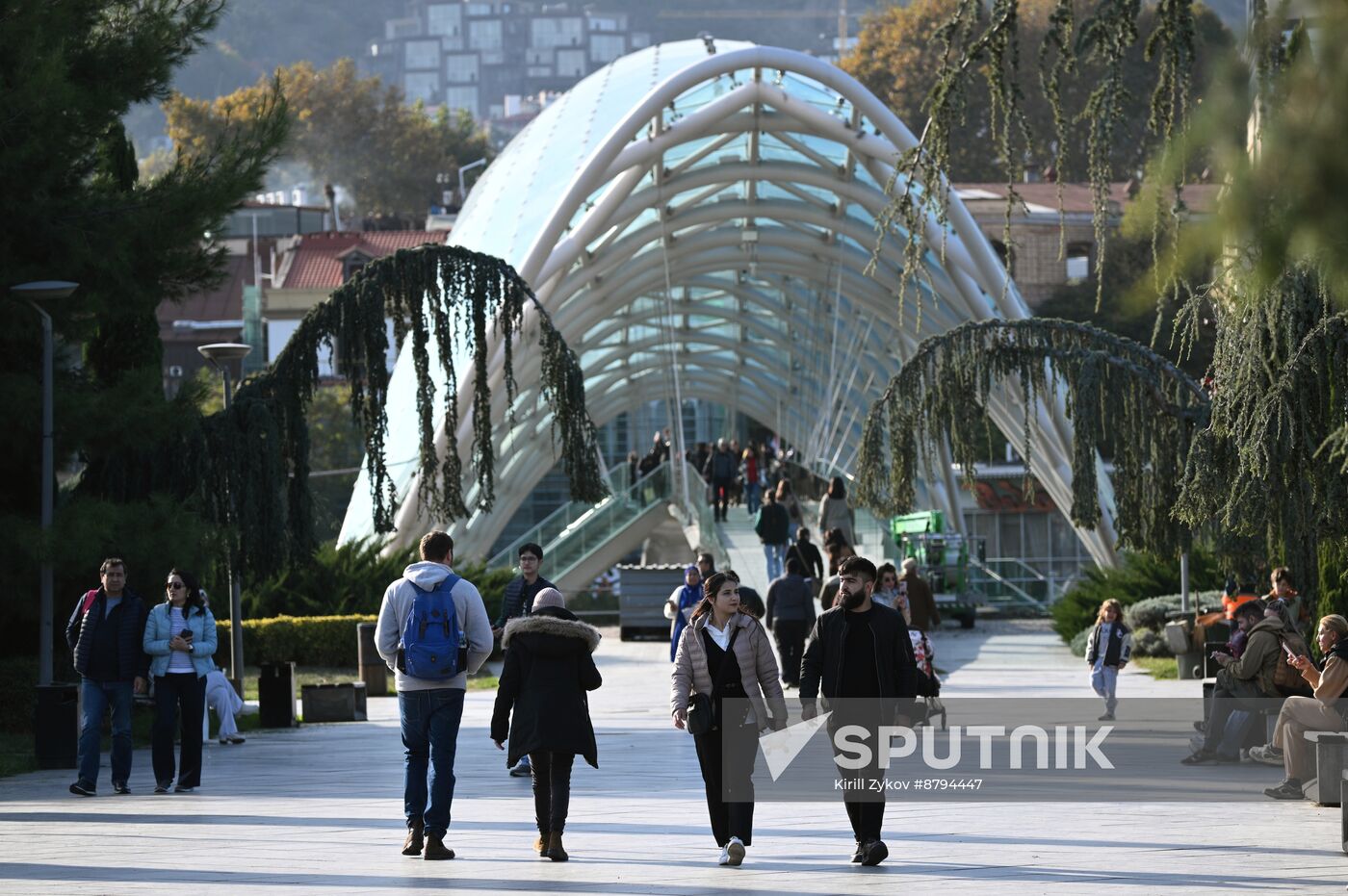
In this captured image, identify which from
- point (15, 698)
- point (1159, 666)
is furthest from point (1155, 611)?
point (15, 698)

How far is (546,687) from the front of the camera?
9.73 meters

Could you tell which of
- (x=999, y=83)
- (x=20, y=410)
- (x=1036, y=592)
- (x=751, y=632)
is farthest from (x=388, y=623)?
(x=1036, y=592)

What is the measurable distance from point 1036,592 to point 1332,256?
130ft

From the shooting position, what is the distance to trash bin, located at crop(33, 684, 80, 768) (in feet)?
48.8

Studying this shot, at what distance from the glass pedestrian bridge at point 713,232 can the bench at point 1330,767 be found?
1823cm

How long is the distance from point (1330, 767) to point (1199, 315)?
297 cm

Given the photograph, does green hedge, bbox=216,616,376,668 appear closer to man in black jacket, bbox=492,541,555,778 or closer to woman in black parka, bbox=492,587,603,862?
man in black jacket, bbox=492,541,555,778

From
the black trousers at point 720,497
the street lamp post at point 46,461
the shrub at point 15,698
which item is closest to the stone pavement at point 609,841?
the street lamp post at point 46,461

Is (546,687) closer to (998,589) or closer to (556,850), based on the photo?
(556,850)

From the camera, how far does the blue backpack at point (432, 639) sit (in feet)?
31.6

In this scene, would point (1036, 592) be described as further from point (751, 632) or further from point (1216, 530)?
point (751, 632)

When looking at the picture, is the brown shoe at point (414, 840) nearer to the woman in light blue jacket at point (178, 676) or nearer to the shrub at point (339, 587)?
the woman in light blue jacket at point (178, 676)

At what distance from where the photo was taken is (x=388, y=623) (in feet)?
32.1

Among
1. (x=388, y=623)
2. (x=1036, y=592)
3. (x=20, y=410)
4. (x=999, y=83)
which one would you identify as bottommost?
(x=1036, y=592)
